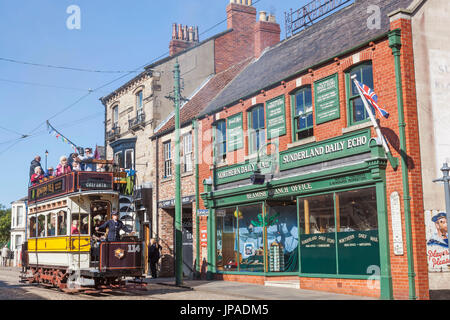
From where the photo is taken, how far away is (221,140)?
21.2 m

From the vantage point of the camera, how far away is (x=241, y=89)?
21344 mm

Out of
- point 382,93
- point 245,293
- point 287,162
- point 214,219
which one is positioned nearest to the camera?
point 382,93

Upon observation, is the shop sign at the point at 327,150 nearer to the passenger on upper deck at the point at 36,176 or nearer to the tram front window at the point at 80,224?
the tram front window at the point at 80,224

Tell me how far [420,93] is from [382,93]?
956mm

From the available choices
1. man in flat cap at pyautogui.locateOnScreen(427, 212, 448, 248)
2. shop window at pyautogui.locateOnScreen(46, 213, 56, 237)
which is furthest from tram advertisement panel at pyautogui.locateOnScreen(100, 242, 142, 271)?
man in flat cap at pyautogui.locateOnScreen(427, 212, 448, 248)

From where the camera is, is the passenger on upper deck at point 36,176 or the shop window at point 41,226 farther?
the passenger on upper deck at point 36,176

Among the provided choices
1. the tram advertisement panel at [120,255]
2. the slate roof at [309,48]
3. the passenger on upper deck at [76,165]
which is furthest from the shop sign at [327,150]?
the passenger on upper deck at [76,165]

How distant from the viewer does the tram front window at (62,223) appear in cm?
1625

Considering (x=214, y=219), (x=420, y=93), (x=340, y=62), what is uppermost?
(x=340, y=62)

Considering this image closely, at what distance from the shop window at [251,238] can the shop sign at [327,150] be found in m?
2.39

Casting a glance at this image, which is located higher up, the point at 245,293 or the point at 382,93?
the point at 382,93

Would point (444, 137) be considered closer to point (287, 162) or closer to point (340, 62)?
point (340, 62)

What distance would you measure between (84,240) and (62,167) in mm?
3186
